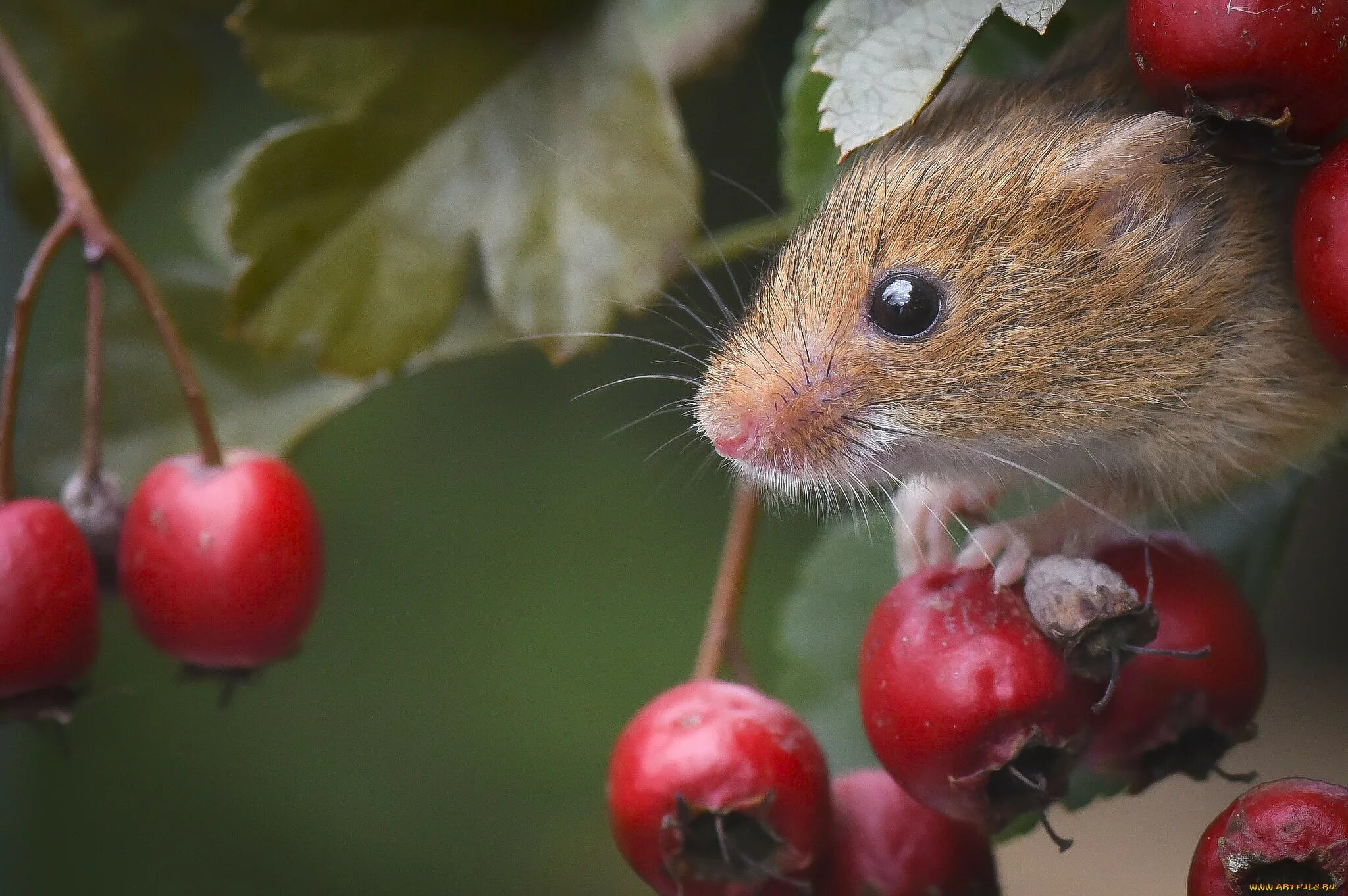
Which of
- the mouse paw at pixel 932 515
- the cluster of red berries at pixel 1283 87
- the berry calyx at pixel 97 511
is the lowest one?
the berry calyx at pixel 97 511

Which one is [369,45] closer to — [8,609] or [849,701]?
[8,609]

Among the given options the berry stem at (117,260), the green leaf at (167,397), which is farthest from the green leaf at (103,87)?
the berry stem at (117,260)

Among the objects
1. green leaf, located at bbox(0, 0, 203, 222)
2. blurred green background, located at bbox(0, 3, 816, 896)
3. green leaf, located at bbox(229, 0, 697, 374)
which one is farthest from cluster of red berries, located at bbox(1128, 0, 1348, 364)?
blurred green background, located at bbox(0, 3, 816, 896)

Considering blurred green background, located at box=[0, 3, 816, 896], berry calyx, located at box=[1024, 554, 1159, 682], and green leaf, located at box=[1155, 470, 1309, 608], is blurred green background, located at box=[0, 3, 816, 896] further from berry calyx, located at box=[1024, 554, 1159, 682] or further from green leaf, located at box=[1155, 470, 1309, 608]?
berry calyx, located at box=[1024, 554, 1159, 682]

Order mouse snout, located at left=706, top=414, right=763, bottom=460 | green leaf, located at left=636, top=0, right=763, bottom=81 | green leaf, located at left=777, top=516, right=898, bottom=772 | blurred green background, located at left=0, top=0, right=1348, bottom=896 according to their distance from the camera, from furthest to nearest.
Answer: blurred green background, located at left=0, top=0, right=1348, bottom=896
green leaf, located at left=636, top=0, right=763, bottom=81
green leaf, located at left=777, top=516, right=898, bottom=772
mouse snout, located at left=706, top=414, right=763, bottom=460

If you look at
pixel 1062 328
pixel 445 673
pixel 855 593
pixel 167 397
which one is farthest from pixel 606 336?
pixel 445 673

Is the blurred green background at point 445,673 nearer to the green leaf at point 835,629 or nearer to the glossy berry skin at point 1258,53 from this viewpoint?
the green leaf at point 835,629
